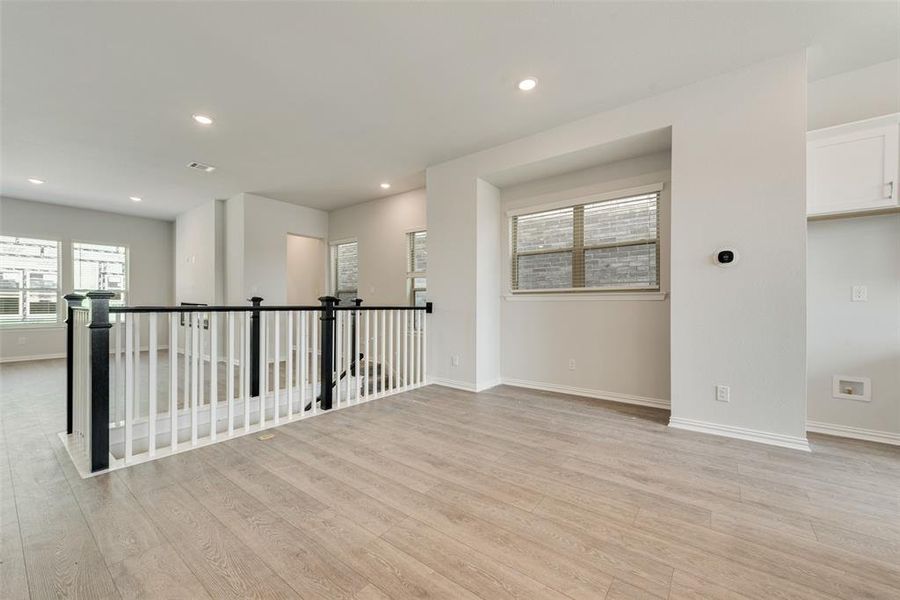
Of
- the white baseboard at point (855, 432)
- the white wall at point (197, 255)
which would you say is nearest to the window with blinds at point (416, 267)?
the white wall at point (197, 255)

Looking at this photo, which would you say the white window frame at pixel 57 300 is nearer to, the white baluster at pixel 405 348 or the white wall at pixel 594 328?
the white baluster at pixel 405 348

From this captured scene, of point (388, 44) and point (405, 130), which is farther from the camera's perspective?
point (405, 130)

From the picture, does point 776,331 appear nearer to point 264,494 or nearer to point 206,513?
point 264,494

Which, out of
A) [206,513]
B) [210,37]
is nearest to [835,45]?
[210,37]

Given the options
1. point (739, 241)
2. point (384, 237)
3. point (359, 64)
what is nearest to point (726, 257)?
point (739, 241)

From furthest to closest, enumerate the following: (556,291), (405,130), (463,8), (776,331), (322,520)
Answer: (556,291)
(405,130)
(776,331)
(463,8)
(322,520)

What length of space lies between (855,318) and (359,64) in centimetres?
419

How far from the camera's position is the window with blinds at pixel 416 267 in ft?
18.8

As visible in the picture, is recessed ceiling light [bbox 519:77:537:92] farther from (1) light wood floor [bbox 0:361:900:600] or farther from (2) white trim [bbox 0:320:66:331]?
(2) white trim [bbox 0:320:66:331]

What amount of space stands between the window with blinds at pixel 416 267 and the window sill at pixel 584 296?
1701 millimetres

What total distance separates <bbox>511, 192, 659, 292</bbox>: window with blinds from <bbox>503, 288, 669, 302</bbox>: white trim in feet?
0.18

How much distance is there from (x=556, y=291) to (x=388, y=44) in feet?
9.44

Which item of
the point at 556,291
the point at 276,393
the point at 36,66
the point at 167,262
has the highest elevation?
the point at 36,66

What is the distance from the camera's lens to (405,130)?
366cm
